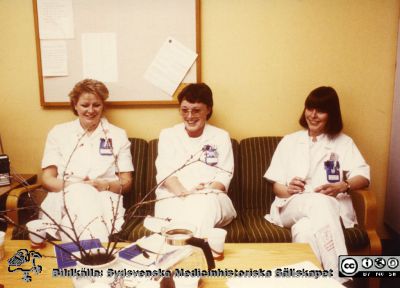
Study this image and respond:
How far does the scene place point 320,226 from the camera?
200cm

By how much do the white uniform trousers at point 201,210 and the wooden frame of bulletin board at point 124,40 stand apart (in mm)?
865

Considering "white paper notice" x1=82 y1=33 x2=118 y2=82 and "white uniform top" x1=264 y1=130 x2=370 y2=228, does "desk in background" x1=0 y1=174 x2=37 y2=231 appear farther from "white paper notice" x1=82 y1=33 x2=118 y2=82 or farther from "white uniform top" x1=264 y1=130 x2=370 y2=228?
"white uniform top" x1=264 y1=130 x2=370 y2=228

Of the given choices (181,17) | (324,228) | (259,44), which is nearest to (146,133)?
(181,17)

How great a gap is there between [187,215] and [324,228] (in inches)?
29.3

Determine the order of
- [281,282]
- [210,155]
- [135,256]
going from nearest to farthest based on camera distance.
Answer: [281,282]
[135,256]
[210,155]

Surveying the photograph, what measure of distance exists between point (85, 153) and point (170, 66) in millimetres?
876

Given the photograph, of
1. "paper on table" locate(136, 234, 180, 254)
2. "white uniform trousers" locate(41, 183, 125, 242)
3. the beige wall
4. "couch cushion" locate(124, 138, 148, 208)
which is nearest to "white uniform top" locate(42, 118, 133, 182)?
"couch cushion" locate(124, 138, 148, 208)

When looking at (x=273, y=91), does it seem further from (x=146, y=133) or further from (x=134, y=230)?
(x=134, y=230)

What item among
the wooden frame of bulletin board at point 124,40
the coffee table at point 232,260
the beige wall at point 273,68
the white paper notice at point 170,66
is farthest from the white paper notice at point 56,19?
the coffee table at point 232,260

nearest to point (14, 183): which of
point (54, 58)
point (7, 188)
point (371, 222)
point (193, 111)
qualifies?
point (7, 188)

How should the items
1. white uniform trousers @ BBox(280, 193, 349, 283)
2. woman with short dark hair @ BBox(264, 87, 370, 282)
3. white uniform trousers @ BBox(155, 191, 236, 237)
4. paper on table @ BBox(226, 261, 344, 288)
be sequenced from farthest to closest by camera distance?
woman with short dark hair @ BBox(264, 87, 370, 282), white uniform trousers @ BBox(155, 191, 236, 237), white uniform trousers @ BBox(280, 193, 349, 283), paper on table @ BBox(226, 261, 344, 288)

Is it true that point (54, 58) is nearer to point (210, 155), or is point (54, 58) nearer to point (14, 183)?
point (14, 183)

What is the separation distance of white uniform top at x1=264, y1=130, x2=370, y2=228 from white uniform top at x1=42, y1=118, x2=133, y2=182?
1007 mm

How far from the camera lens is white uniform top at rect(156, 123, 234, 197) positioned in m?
2.47
